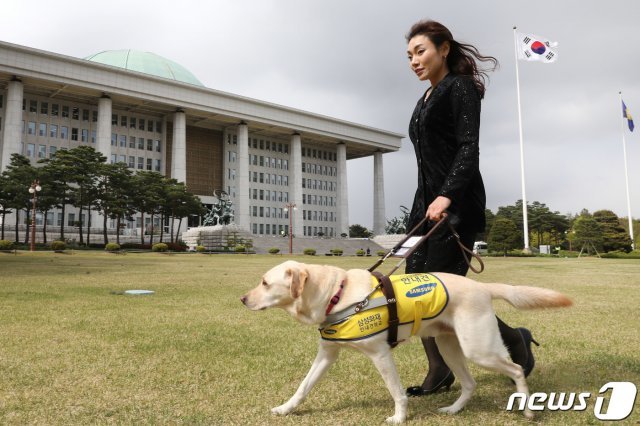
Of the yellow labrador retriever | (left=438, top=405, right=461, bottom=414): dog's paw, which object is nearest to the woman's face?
the yellow labrador retriever

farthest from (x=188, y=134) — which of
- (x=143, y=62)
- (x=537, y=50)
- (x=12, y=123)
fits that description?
(x=537, y=50)

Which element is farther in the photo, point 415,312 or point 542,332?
point 542,332

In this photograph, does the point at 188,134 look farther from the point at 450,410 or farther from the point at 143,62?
the point at 450,410

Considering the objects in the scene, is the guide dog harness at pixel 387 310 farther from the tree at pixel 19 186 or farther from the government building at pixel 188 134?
the government building at pixel 188 134

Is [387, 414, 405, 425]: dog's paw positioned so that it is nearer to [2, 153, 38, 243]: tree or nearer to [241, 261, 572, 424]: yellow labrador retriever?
[241, 261, 572, 424]: yellow labrador retriever

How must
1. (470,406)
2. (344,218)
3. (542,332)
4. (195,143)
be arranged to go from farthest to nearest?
1. (344,218)
2. (195,143)
3. (542,332)
4. (470,406)

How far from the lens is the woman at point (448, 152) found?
13.1 ft

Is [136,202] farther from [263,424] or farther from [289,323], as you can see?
[263,424]

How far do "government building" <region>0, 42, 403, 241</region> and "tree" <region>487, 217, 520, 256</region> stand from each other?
110ft

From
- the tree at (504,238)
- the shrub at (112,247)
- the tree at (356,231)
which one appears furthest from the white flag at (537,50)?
the tree at (356,231)

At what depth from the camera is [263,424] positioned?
3.42 metres

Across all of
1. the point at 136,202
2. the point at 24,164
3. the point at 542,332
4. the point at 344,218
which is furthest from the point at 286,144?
the point at 542,332

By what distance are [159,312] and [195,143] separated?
79.4 meters

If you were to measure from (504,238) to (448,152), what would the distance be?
6226 cm
